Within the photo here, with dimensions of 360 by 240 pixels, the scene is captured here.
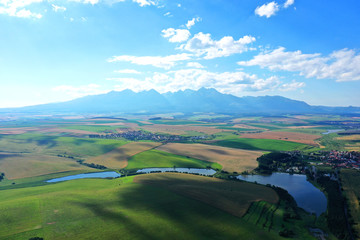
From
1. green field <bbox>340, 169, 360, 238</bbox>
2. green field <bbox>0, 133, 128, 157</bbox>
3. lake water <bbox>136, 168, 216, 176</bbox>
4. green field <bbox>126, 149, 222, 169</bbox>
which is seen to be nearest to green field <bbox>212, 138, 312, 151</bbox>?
green field <bbox>126, 149, 222, 169</bbox>

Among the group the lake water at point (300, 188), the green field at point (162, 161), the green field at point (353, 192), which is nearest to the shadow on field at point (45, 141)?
the green field at point (162, 161)

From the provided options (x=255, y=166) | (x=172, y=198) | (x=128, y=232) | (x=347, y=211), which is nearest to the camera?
(x=128, y=232)

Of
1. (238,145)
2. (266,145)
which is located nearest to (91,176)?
(238,145)

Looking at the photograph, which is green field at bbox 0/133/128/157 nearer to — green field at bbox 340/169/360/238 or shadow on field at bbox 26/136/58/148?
shadow on field at bbox 26/136/58/148

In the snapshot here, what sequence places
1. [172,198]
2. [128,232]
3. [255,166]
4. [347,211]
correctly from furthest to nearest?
1. [255,166]
2. [172,198]
3. [347,211]
4. [128,232]

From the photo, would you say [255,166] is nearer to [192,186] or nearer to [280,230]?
[192,186]

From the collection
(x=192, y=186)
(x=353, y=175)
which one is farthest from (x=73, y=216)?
(x=353, y=175)

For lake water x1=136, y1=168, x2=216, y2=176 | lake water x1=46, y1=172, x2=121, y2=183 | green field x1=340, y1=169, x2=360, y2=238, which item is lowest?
lake water x1=46, y1=172, x2=121, y2=183
